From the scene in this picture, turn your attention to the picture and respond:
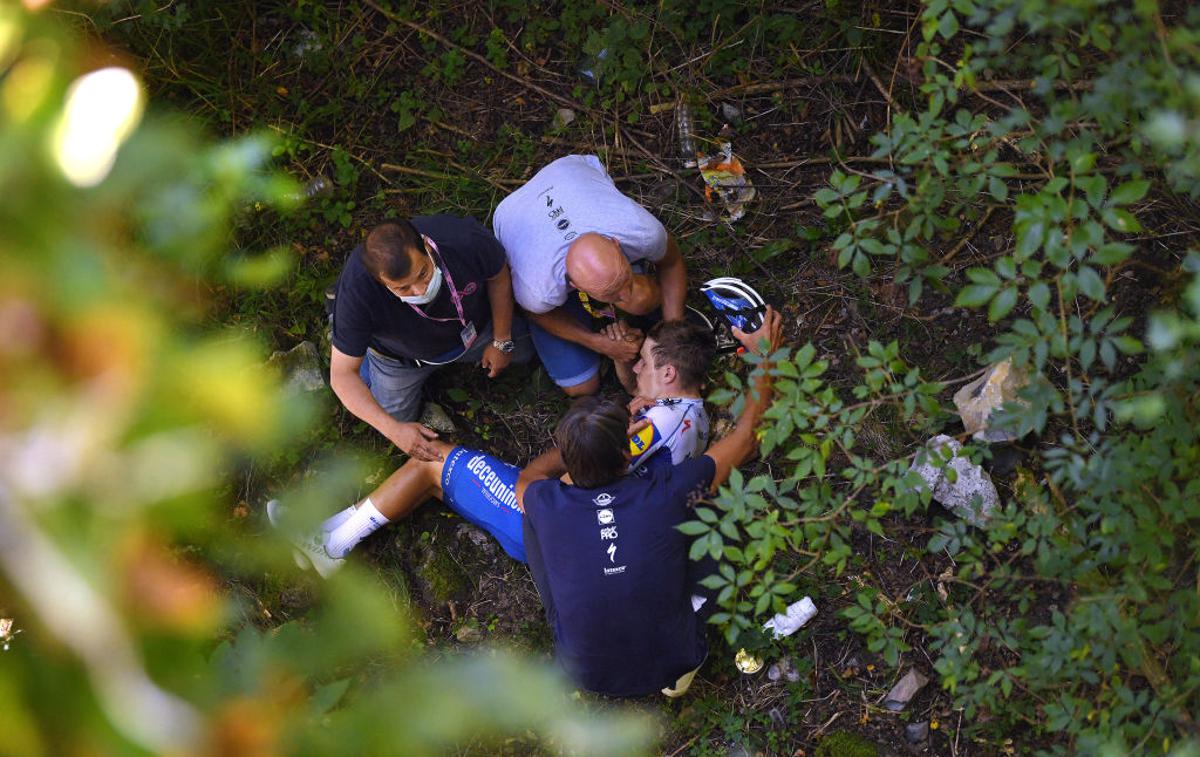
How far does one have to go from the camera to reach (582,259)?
370 centimetres

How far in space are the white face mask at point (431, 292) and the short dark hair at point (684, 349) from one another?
3.28 feet

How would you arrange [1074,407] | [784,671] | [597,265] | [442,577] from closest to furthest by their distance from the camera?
1. [1074,407]
2. [597,265]
3. [784,671]
4. [442,577]

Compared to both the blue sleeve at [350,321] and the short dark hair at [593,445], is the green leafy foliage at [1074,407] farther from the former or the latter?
the blue sleeve at [350,321]

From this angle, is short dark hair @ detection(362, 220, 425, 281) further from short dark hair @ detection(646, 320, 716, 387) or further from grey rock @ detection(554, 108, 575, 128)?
grey rock @ detection(554, 108, 575, 128)

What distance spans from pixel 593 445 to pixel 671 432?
1.89 feet

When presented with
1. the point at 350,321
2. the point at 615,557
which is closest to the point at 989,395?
the point at 615,557

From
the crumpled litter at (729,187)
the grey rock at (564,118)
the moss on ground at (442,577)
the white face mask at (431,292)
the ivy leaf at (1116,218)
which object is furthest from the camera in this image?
the grey rock at (564,118)

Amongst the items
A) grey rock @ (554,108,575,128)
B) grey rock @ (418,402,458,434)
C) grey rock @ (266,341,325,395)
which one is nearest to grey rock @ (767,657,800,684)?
grey rock @ (418,402,458,434)

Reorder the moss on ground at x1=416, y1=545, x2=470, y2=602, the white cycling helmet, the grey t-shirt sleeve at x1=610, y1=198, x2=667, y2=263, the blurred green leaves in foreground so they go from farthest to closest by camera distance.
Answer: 1. the moss on ground at x1=416, y1=545, x2=470, y2=602
2. the white cycling helmet
3. the grey t-shirt sleeve at x1=610, y1=198, x2=667, y2=263
4. the blurred green leaves in foreground

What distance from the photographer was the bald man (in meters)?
3.75

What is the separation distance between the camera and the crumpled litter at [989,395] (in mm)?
3482

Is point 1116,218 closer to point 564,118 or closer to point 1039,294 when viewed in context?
point 1039,294

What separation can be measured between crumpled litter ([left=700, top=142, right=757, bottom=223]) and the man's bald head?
94 cm

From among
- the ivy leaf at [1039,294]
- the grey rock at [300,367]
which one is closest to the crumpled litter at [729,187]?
the grey rock at [300,367]
